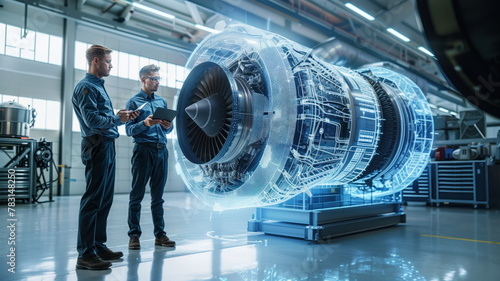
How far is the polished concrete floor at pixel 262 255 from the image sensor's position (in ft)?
7.45

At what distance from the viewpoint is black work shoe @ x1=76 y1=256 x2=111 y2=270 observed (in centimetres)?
236

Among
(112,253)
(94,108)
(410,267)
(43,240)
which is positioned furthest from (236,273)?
(43,240)

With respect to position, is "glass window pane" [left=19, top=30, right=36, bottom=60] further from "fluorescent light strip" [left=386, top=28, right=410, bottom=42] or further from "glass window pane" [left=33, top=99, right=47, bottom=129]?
"fluorescent light strip" [left=386, top=28, right=410, bottom=42]

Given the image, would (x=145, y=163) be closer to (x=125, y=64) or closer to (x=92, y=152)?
(x=92, y=152)

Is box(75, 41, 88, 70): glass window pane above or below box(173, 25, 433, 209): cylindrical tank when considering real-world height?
above

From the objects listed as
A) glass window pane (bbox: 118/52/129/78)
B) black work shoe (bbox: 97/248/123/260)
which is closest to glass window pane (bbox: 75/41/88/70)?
glass window pane (bbox: 118/52/129/78)

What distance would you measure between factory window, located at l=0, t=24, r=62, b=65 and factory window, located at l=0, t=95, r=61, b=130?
1141 millimetres

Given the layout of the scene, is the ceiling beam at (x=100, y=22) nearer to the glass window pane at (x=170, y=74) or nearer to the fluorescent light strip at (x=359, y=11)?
the glass window pane at (x=170, y=74)

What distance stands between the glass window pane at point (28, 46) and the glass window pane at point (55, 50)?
1.45ft

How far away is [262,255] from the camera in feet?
9.13

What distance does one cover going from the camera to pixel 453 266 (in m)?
2.48

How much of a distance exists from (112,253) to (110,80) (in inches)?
374

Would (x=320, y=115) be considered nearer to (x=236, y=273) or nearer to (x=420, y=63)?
(x=236, y=273)

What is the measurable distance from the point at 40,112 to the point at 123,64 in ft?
9.01
